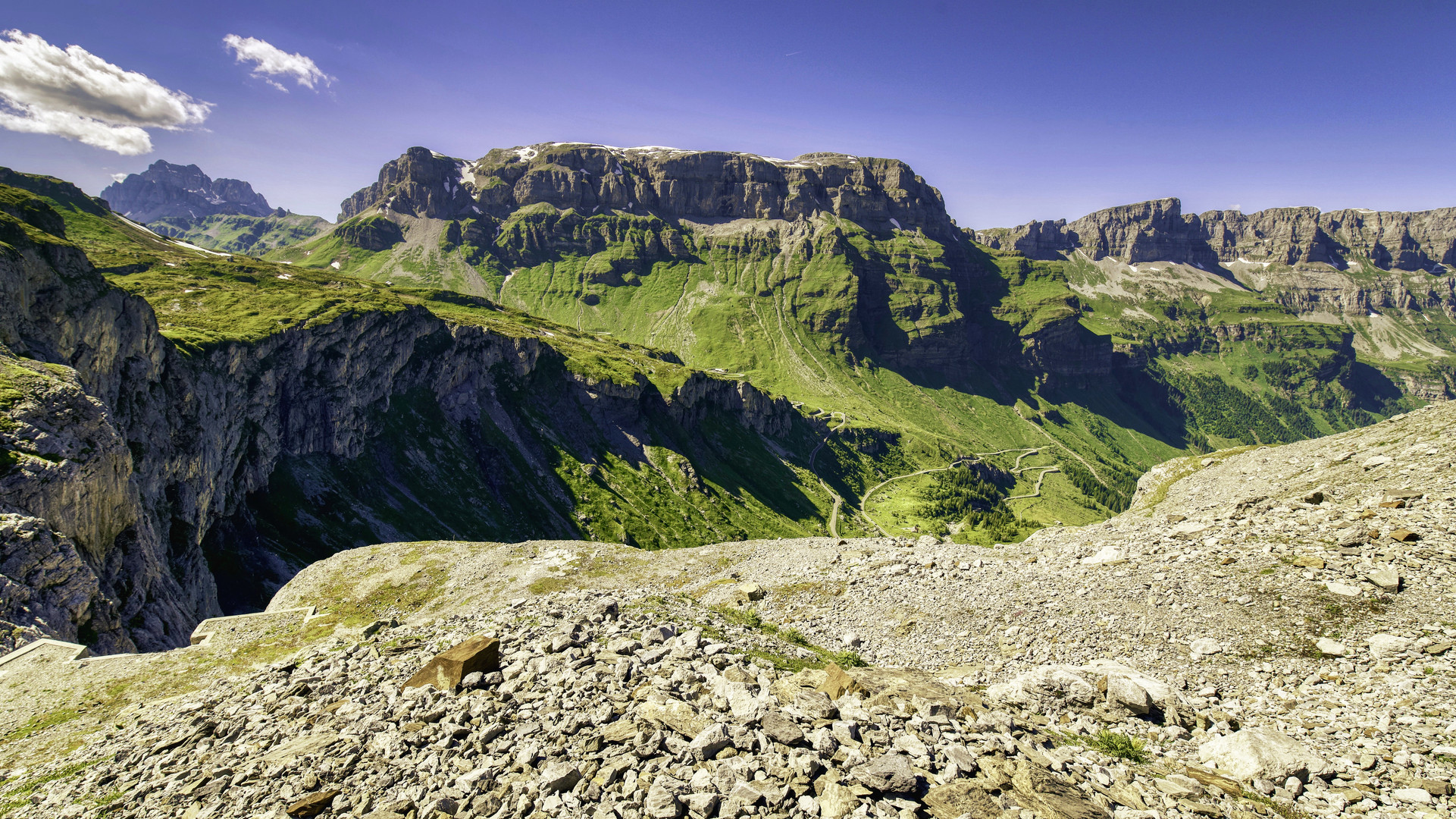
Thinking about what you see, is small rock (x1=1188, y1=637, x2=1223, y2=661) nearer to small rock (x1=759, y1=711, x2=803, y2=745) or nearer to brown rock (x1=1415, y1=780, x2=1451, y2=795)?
brown rock (x1=1415, y1=780, x2=1451, y2=795)

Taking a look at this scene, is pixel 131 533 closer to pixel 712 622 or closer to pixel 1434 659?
pixel 712 622

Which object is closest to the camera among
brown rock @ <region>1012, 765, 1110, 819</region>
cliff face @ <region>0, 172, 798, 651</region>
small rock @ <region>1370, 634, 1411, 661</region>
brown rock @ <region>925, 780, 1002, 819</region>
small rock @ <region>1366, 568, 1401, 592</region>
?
brown rock @ <region>925, 780, 1002, 819</region>

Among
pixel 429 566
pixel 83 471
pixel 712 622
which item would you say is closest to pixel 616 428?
pixel 429 566

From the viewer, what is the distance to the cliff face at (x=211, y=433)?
38.3 m

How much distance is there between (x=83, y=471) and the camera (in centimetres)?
4075

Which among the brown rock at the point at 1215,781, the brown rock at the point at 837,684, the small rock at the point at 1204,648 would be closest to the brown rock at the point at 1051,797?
the brown rock at the point at 1215,781

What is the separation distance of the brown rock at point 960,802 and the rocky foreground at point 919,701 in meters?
0.06

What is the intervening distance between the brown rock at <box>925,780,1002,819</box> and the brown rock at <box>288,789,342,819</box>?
13.9 meters

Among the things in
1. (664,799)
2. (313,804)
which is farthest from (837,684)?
(313,804)

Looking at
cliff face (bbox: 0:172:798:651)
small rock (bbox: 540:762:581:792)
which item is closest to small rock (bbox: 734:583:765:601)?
small rock (bbox: 540:762:581:792)

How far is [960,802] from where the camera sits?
1205cm

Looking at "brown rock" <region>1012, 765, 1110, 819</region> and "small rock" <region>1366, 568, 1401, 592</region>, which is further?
"small rock" <region>1366, 568, 1401, 592</region>

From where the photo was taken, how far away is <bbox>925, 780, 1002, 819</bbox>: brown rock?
38.8ft

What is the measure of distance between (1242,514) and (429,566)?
60.6 metres
